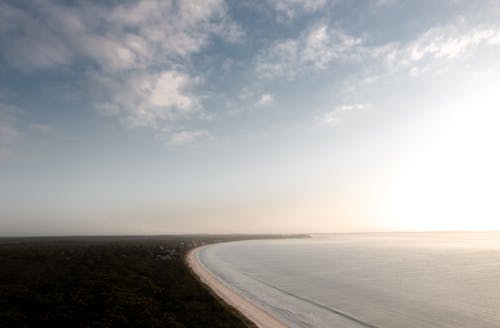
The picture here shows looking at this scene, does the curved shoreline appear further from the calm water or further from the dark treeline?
the dark treeline

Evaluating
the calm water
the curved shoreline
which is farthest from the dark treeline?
the calm water

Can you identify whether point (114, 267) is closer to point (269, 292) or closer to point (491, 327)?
point (269, 292)

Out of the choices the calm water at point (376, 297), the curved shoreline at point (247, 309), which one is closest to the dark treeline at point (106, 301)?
the curved shoreline at point (247, 309)

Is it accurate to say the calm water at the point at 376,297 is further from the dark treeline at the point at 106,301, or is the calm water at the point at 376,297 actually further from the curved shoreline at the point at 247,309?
the dark treeline at the point at 106,301

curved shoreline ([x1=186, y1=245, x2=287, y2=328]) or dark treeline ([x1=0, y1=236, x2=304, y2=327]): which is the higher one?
dark treeline ([x1=0, y1=236, x2=304, y2=327])

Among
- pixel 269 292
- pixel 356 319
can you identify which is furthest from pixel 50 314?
pixel 356 319

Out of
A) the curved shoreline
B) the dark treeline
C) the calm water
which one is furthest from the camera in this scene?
the calm water

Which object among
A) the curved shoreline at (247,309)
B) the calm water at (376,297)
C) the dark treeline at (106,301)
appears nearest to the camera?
the dark treeline at (106,301)

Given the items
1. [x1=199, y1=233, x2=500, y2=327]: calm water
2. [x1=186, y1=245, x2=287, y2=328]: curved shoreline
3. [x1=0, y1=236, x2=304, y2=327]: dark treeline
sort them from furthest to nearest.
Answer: [x1=199, y1=233, x2=500, y2=327]: calm water, [x1=186, y1=245, x2=287, y2=328]: curved shoreline, [x1=0, y1=236, x2=304, y2=327]: dark treeline

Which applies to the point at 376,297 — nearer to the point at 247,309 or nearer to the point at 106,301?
A: the point at 247,309

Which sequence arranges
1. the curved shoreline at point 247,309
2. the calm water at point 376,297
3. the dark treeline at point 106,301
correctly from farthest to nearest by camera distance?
the calm water at point 376,297
the curved shoreline at point 247,309
the dark treeline at point 106,301

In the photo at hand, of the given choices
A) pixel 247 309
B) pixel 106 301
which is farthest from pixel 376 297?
pixel 106 301
